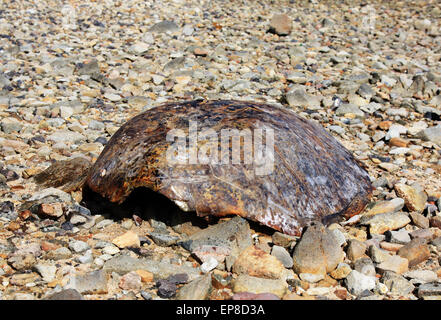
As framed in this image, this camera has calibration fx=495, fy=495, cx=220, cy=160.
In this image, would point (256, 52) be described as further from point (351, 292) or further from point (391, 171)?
point (351, 292)

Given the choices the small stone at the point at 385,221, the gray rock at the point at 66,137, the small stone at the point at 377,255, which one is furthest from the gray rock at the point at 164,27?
the small stone at the point at 377,255

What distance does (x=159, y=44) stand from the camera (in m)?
7.36

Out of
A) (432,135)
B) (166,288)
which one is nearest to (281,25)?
(432,135)

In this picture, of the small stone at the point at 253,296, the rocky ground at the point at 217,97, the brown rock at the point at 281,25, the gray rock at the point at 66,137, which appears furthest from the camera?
the brown rock at the point at 281,25

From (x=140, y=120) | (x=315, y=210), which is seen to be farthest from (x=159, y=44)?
(x=315, y=210)

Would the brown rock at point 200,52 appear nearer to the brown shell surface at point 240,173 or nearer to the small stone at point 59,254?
the brown shell surface at point 240,173

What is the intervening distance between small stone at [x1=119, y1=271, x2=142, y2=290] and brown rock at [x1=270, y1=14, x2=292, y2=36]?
611 centimetres

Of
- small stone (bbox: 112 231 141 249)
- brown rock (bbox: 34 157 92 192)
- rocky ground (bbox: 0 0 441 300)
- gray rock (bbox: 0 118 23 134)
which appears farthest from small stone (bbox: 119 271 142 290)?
gray rock (bbox: 0 118 23 134)

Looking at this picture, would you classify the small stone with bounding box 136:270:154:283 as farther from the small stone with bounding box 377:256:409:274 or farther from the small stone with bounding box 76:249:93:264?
the small stone with bounding box 377:256:409:274

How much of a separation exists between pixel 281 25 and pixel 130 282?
628 cm

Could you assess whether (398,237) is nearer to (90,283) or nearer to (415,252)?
(415,252)

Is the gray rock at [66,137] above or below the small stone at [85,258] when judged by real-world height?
above

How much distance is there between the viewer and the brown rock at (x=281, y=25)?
8039 millimetres

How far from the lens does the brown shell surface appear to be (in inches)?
120
